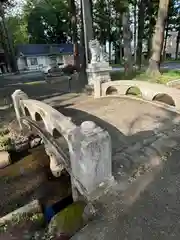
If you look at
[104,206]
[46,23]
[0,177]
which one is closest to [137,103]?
[104,206]

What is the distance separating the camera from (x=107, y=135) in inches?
113

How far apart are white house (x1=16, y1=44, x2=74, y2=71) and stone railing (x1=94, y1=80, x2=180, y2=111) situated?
27.7m

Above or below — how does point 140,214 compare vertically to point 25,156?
above

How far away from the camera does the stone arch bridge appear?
287 centimetres

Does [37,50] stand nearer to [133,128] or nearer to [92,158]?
[133,128]

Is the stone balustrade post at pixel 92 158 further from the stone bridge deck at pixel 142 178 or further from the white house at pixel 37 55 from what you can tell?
the white house at pixel 37 55

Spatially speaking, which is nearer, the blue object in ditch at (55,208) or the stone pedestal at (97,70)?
the blue object in ditch at (55,208)

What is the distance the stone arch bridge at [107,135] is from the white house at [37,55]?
29.0m

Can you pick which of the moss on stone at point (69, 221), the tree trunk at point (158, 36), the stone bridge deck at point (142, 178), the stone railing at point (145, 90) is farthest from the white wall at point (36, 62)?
the moss on stone at point (69, 221)

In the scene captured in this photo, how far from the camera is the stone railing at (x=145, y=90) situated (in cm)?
530

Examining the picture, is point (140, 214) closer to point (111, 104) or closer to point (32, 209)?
point (32, 209)

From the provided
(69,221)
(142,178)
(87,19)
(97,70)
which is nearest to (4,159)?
(69,221)

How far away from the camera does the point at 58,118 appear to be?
4.09 m

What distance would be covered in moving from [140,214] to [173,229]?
431mm
